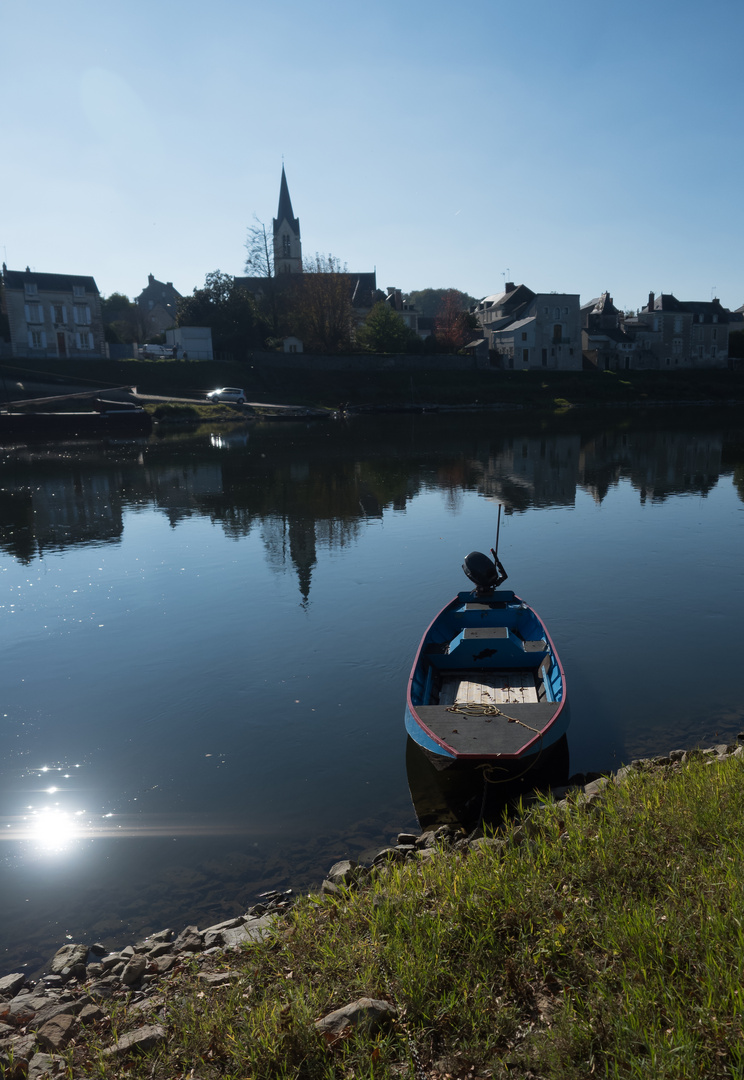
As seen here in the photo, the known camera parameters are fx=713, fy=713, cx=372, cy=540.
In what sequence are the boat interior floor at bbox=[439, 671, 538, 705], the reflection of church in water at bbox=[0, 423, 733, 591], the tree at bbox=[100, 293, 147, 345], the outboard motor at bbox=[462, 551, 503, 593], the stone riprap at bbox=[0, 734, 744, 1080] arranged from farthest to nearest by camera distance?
the tree at bbox=[100, 293, 147, 345], the reflection of church in water at bbox=[0, 423, 733, 591], the outboard motor at bbox=[462, 551, 503, 593], the boat interior floor at bbox=[439, 671, 538, 705], the stone riprap at bbox=[0, 734, 744, 1080]

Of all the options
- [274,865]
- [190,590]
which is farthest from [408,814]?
[190,590]

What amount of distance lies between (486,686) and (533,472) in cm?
2643

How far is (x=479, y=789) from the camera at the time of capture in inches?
359

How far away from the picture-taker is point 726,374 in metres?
82.1

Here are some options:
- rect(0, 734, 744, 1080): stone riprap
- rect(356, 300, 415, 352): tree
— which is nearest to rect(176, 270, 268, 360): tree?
rect(356, 300, 415, 352): tree

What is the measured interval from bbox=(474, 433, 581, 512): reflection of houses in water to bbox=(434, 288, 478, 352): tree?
3982cm

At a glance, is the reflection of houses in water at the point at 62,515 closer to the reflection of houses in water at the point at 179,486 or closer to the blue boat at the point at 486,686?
the reflection of houses in water at the point at 179,486

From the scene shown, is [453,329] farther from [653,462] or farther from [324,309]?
[653,462]

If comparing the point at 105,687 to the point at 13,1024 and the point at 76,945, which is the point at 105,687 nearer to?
the point at 76,945

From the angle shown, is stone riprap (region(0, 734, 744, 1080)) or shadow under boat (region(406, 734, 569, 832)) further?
shadow under boat (region(406, 734, 569, 832))

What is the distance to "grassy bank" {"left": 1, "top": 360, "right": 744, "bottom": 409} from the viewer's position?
70250 mm

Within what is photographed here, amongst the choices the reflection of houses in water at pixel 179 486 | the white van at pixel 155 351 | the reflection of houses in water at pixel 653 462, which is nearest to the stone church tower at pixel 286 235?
the white van at pixel 155 351

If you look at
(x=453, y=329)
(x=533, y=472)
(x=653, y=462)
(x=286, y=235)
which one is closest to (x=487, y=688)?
(x=533, y=472)

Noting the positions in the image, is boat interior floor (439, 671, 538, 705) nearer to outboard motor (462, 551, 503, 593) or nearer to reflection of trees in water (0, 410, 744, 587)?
outboard motor (462, 551, 503, 593)
